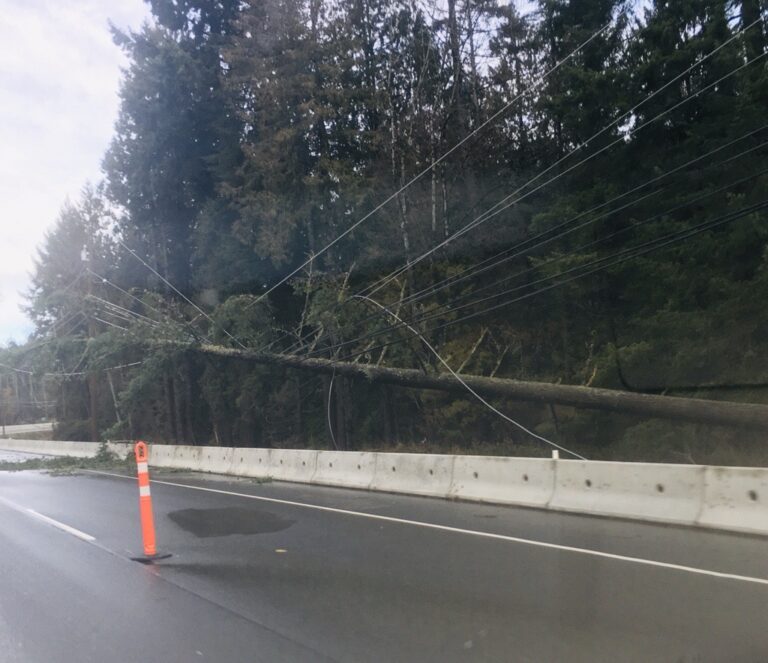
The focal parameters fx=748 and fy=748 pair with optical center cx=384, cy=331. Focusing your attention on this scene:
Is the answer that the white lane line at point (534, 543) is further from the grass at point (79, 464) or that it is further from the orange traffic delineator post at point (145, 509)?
the grass at point (79, 464)

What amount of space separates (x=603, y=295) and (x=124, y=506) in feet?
46.1

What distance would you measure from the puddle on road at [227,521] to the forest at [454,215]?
7708mm

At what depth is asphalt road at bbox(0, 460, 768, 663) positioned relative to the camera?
18.3ft

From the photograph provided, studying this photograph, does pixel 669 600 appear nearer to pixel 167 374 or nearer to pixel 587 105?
pixel 587 105

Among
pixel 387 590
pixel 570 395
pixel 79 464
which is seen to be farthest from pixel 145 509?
pixel 79 464

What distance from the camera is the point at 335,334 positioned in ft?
76.8

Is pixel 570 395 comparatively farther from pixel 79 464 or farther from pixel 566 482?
pixel 79 464

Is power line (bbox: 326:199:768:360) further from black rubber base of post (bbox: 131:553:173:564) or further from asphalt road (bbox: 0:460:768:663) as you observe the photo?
black rubber base of post (bbox: 131:553:173:564)

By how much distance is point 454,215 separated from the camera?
23.6 m

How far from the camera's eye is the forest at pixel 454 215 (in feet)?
59.8

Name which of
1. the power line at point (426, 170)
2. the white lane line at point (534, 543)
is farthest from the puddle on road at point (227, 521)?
the power line at point (426, 170)

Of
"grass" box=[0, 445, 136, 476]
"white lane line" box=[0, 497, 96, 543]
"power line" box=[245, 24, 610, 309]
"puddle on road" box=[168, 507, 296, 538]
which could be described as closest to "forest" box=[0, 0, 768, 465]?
"power line" box=[245, 24, 610, 309]

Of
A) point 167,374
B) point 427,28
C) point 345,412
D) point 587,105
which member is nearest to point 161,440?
point 167,374

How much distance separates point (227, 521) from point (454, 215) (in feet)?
47.0
